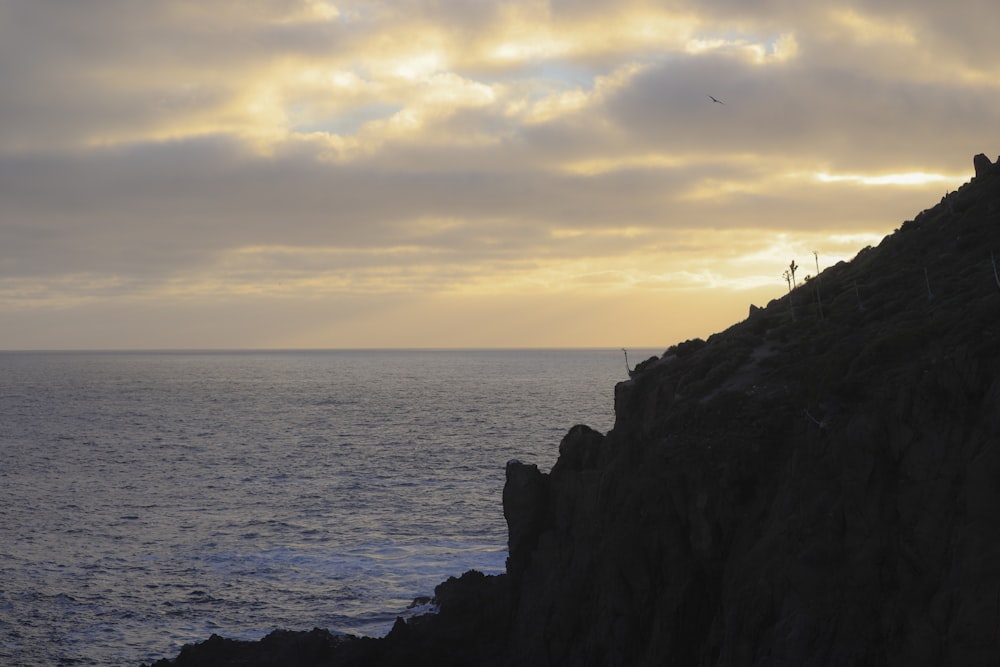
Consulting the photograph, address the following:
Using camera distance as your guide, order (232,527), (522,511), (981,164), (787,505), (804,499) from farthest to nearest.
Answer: (232,527), (981,164), (522,511), (787,505), (804,499)

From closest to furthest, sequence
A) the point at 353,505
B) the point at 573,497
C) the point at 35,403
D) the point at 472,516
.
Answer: the point at 573,497, the point at 472,516, the point at 353,505, the point at 35,403

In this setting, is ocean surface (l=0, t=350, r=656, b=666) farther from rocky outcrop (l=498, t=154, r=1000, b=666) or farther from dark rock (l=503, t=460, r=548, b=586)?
rocky outcrop (l=498, t=154, r=1000, b=666)

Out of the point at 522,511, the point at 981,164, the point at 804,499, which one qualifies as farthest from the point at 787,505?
the point at 981,164

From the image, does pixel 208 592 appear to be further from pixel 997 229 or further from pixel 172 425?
pixel 172 425

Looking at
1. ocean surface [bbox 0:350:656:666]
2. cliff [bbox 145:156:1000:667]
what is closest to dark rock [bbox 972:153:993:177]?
cliff [bbox 145:156:1000:667]

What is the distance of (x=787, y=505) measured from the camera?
31406 millimetres

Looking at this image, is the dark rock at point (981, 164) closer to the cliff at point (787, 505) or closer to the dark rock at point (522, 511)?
the cliff at point (787, 505)

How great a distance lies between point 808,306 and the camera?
48.3 meters

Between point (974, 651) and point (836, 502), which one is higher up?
point (836, 502)

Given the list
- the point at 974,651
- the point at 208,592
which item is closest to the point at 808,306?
the point at 974,651

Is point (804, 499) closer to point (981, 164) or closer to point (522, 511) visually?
point (522, 511)

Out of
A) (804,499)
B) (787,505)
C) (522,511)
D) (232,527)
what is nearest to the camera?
(804,499)

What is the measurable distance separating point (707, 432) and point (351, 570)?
95.2ft

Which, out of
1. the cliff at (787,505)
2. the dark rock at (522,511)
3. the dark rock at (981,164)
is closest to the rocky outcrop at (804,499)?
the cliff at (787,505)
